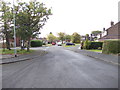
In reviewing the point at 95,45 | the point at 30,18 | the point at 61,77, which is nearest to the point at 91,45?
the point at 95,45

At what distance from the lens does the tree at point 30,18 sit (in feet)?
53.2

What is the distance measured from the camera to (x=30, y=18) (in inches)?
683

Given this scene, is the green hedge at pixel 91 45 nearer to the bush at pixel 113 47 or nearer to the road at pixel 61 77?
the bush at pixel 113 47

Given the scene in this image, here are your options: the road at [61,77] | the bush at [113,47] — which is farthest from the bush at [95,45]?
the road at [61,77]

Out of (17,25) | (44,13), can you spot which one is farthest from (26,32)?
(44,13)

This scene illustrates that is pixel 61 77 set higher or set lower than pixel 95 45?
lower

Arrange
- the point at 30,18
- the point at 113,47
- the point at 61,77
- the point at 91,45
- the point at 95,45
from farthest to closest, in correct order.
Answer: the point at 95,45
the point at 91,45
the point at 30,18
the point at 113,47
the point at 61,77

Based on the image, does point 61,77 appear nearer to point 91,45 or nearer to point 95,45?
point 91,45

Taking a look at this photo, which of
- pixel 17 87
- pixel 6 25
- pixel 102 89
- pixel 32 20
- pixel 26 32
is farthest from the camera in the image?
pixel 6 25

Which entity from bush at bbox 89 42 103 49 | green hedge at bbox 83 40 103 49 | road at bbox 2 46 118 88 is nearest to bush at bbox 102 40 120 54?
road at bbox 2 46 118 88

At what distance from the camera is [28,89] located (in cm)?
390

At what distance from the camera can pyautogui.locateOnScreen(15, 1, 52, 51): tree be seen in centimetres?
1622

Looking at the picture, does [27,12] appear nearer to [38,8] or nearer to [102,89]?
[38,8]

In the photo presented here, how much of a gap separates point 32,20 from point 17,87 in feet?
49.3
